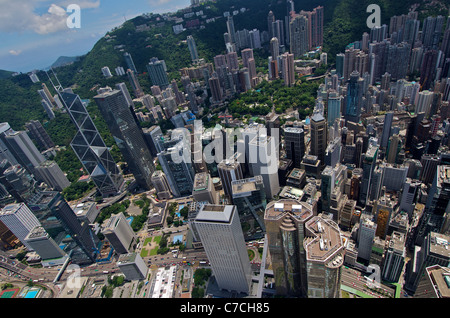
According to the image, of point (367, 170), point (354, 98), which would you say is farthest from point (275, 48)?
point (367, 170)

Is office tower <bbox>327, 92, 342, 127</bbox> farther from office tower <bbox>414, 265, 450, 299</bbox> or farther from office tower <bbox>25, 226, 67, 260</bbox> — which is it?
office tower <bbox>25, 226, 67, 260</bbox>

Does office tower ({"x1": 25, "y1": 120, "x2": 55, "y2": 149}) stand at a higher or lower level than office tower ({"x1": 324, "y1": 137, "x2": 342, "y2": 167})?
higher

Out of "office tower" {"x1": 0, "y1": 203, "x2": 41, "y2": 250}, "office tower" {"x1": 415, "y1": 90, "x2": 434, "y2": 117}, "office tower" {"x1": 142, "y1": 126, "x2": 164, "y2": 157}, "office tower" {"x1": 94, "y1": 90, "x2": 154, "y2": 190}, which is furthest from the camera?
"office tower" {"x1": 142, "y1": 126, "x2": 164, "y2": 157}

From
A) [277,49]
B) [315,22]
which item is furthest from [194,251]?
[315,22]

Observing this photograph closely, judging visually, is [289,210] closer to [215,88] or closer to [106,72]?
[215,88]

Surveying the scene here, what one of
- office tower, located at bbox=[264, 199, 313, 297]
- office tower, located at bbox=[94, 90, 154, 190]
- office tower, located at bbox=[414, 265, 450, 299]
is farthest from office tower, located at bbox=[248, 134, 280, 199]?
office tower, located at bbox=[414, 265, 450, 299]

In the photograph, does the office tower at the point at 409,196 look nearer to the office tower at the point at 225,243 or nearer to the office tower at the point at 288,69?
the office tower at the point at 225,243
